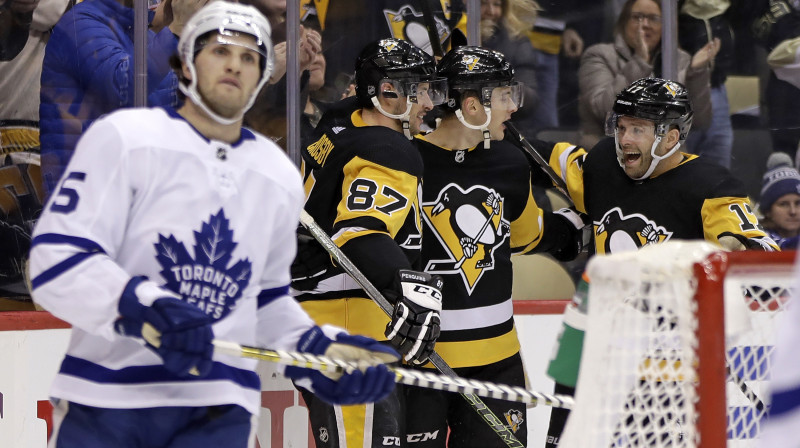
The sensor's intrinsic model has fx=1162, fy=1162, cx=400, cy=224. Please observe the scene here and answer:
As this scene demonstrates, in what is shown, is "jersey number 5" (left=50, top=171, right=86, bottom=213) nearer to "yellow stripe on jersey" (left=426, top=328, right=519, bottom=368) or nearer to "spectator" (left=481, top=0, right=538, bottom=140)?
"yellow stripe on jersey" (left=426, top=328, right=519, bottom=368)

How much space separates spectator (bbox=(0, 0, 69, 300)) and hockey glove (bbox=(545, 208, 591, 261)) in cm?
156

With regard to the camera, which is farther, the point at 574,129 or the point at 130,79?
the point at 574,129

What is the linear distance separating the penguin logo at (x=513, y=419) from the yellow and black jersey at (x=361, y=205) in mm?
417

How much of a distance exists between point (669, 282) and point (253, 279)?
2.32ft

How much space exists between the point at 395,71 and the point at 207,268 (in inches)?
55.7

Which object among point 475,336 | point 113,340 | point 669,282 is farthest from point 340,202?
point 669,282

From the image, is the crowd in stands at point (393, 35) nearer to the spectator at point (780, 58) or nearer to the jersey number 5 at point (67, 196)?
the spectator at point (780, 58)

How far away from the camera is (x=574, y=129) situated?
416 centimetres

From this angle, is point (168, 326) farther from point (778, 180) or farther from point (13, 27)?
point (778, 180)

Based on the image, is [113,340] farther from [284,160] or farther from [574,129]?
[574,129]

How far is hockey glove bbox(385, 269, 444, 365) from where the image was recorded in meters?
2.79

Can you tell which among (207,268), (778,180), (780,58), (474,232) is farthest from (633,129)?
(207,268)

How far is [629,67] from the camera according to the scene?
4.23 meters

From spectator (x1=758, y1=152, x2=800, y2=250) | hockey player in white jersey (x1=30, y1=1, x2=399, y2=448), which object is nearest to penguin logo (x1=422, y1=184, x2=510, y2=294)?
hockey player in white jersey (x1=30, y1=1, x2=399, y2=448)
